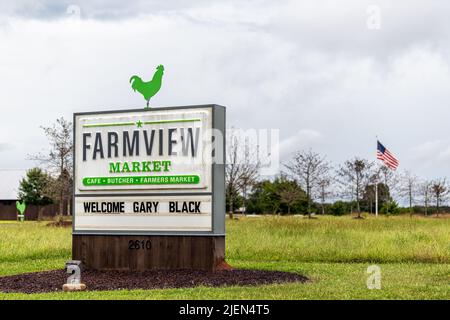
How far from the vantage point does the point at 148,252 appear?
14828 millimetres

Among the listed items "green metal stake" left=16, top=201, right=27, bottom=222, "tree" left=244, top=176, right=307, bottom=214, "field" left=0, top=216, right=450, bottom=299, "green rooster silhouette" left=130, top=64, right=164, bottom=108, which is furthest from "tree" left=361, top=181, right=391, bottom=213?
"green rooster silhouette" left=130, top=64, right=164, bottom=108

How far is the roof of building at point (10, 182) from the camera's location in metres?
71.1

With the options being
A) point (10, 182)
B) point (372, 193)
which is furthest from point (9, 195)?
point (372, 193)

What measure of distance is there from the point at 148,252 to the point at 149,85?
3662 mm

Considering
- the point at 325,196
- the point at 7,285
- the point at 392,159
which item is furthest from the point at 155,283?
the point at 325,196

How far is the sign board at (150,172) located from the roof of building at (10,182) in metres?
57.5

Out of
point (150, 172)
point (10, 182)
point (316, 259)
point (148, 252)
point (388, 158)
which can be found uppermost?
point (388, 158)

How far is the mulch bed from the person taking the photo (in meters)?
12.9

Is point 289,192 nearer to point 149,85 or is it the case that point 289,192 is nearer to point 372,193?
point 372,193

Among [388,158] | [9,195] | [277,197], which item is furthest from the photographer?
[9,195]

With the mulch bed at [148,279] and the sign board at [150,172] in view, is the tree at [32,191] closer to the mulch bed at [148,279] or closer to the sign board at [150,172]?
the sign board at [150,172]

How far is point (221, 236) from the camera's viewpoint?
47.5ft

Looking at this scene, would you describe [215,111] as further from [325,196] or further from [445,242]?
[325,196]

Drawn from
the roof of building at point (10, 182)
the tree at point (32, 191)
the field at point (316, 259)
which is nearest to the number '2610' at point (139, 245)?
the field at point (316, 259)
